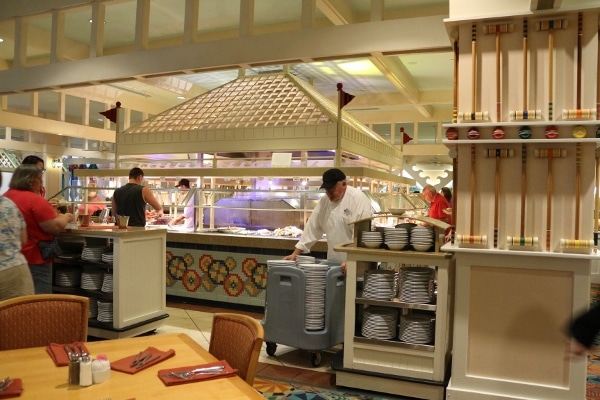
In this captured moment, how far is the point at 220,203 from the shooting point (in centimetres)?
688

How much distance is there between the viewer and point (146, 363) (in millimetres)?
2016

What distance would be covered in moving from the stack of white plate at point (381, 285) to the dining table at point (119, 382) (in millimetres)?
1864

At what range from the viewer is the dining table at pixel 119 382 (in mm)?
1748

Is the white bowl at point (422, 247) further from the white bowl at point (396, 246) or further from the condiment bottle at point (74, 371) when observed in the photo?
the condiment bottle at point (74, 371)

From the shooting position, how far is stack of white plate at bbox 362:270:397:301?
3803mm

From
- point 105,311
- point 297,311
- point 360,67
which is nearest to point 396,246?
point 297,311

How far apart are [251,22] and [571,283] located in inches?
170

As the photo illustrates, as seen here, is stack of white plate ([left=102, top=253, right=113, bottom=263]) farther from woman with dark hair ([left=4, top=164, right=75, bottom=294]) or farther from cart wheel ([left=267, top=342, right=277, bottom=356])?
cart wheel ([left=267, top=342, right=277, bottom=356])

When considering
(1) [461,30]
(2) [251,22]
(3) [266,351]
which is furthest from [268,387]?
(2) [251,22]

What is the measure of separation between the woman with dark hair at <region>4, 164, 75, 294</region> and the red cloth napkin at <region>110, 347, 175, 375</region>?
2.29 m

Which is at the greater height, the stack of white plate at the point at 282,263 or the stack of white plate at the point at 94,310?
the stack of white plate at the point at 282,263

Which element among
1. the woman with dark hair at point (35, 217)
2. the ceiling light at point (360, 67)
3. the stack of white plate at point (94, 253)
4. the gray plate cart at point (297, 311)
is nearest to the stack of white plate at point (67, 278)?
the stack of white plate at point (94, 253)

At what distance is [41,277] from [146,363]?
9.10 feet

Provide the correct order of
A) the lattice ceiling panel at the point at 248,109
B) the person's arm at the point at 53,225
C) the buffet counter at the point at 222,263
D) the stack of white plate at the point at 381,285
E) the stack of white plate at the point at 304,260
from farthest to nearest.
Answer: the lattice ceiling panel at the point at 248,109
the buffet counter at the point at 222,263
the stack of white plate at the point at 304,260
the person's arm at the point at 53,225
the stack of white plate at the point at 381,285
